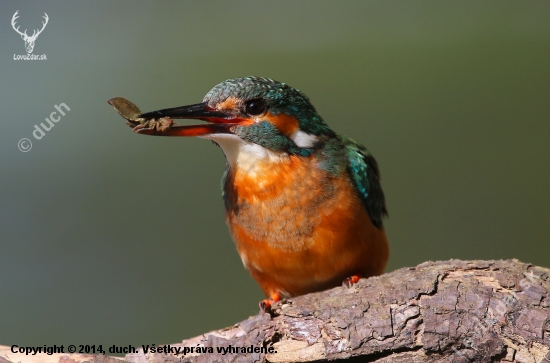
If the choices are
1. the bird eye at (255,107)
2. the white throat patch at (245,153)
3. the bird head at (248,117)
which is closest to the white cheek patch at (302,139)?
the bird head at (248,117)

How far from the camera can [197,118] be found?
2.41 m

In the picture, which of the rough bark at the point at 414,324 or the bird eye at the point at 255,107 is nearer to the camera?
the rough bark at the point at 414,324

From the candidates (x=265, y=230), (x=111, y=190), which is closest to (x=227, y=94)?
(x=265, y=230)

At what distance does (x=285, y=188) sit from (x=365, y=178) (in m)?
0.53

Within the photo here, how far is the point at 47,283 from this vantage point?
561cm

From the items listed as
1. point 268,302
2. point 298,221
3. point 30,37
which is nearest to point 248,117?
point 298,221

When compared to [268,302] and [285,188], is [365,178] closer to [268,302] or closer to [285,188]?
[285,188]

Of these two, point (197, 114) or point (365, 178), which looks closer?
point (197, 114)

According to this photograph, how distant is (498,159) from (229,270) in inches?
130

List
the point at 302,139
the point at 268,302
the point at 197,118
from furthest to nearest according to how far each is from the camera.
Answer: the point at 302,139 → the point at 268,302 → the point at 197,118

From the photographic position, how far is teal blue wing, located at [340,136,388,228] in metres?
2.80

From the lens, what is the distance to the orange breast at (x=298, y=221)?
254 centimetres

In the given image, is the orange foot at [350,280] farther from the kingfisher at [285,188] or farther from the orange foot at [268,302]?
the orange foot at [268,302]

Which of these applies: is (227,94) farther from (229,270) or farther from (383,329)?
(229,270)
